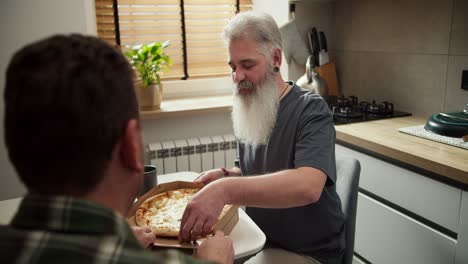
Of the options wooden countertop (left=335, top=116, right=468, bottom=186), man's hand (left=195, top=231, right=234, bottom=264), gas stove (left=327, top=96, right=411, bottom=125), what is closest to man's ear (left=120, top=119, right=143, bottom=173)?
man's hand (left=195, top=231, right=234, bottom=264)

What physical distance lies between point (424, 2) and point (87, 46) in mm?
1975

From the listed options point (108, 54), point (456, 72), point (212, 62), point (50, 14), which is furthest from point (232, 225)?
point (212, 62)

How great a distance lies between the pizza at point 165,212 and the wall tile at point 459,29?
1.45 metres

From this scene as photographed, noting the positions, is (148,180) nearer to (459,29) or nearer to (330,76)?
(459,29)

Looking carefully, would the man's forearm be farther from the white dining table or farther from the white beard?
the white beard

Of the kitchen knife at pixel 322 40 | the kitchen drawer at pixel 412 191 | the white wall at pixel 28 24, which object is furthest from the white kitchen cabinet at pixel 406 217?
the white wall at pixel 28 24

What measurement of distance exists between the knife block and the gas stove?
0.90 ft

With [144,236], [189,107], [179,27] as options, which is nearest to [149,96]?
[189,107]

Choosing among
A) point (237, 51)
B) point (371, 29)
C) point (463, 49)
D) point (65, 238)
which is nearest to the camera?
point (65, 238)

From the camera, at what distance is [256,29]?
1.30m

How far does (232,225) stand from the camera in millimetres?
1098

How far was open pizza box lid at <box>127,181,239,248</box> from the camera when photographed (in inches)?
37.3

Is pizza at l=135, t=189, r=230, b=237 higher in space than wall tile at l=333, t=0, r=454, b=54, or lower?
lower

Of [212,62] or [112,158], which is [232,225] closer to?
[112,158]
